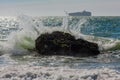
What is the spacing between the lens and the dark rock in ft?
70.8

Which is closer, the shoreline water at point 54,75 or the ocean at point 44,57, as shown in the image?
the shoreline water at point 54,75

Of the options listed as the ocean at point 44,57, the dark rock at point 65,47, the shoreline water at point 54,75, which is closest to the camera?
the shoreline water at point 54,75

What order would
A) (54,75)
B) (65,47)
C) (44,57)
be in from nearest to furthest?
(54,75), (44,57), (65,47)

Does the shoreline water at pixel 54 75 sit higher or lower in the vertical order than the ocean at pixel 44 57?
higher

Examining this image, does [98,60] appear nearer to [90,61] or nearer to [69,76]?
[90,61]

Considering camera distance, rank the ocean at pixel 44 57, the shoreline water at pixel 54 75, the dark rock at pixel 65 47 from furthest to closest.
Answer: the dark rock at pixel 65 47 → the ocean at pixel 44 57 → the shoreline water at pixel 54 75

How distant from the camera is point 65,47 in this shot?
70.8 feet

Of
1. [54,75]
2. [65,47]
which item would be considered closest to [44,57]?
[65,47]

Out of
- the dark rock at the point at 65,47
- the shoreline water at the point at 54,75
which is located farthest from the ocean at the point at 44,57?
the dark rock at the point at 65,47

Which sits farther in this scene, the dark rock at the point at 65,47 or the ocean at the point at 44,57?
the dark rock at the point at 65,47

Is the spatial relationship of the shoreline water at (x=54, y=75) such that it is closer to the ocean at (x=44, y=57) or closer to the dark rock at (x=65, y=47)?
the ocean at (x=44, y=57)

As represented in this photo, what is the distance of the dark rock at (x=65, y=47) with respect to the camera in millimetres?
21594

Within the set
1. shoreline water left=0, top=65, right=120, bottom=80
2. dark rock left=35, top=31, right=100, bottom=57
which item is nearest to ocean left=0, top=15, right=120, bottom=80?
shoreline water left=0, top=65, right=120, bottom=80

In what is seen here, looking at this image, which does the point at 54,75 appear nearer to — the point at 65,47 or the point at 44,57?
the point at 44,57
